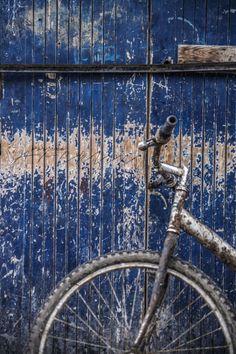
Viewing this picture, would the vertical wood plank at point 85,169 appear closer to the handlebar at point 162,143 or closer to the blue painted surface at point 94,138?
the blue painted surface at point 94,138

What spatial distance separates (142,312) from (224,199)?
33.7 inches

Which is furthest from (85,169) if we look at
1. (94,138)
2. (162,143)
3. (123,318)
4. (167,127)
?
(167,127)

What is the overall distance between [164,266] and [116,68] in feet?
4.70

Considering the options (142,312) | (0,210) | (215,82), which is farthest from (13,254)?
(215,82)

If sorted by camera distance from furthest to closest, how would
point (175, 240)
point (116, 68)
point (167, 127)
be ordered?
point (116, 68)
point (175, 240)
point (167, 127)

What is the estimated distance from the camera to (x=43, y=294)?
166 inches

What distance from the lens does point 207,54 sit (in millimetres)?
4102

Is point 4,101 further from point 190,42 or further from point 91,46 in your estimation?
point 190,42

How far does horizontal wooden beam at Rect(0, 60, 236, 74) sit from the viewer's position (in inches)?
160

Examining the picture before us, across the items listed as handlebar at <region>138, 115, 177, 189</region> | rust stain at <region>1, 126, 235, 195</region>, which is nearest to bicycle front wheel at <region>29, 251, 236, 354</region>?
rust stain at <region>1, 126, 235, 195</region>

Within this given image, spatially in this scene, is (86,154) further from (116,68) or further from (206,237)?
(206,237)

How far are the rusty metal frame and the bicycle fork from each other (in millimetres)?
1041

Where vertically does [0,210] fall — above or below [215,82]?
below

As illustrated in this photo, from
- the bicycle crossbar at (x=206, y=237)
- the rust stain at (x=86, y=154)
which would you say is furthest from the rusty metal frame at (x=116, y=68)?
the bicycle crossbar at (x=206, y=237)
